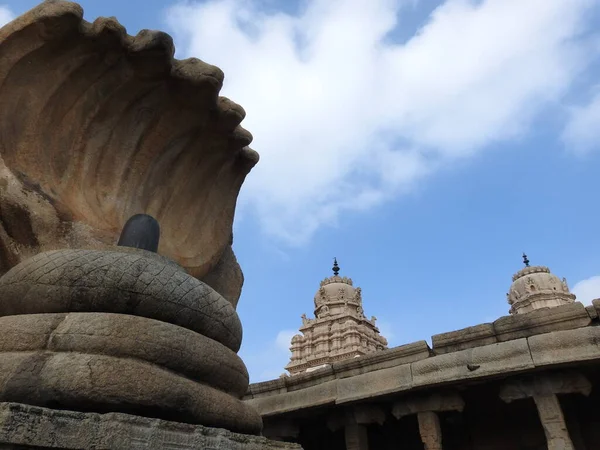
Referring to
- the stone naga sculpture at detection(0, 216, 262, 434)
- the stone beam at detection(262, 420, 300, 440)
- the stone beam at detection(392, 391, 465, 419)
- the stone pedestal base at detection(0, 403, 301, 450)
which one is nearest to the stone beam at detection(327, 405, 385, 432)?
the stone beam at detection(392, 391, 465, 419)

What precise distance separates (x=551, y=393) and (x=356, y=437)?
2.44 metres

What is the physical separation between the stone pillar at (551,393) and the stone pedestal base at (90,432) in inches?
161

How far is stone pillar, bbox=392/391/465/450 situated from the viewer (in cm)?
606

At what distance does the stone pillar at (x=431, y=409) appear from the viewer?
6.06 meters

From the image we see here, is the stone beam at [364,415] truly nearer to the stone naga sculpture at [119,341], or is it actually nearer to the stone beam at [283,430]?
the stone beam at [283,430]

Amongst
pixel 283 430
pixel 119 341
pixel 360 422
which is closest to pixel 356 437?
pixel 360 422

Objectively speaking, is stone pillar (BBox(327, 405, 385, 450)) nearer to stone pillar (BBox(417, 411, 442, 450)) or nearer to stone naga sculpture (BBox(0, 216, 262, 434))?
stone pillar (BBox(417, 411, 442, 450))

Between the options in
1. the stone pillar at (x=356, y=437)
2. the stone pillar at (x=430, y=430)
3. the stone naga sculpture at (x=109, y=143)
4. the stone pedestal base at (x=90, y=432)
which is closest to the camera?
the stone pedestal base at (x=90, y=432)

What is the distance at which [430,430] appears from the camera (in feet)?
20.0

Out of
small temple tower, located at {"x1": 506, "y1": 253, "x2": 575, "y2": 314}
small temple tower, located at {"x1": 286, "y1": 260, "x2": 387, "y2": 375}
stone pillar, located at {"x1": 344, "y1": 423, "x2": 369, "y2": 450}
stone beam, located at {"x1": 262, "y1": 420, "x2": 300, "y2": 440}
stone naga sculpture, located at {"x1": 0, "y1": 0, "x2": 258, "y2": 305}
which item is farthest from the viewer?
small temple tower, located at {"x1": 506, "y1": 253, "x2": 575, "y2": 314}

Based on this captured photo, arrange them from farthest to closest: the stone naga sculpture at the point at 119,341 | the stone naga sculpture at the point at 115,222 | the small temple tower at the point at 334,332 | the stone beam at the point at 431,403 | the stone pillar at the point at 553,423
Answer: the small temple tower at the point at 334,332 → the stone beam at the point at 431,403 → the stone pillar at the point at 553,423 → the stone naga sculpture at the point at 115,222 → the stone naga sculpture at the point at 119,341

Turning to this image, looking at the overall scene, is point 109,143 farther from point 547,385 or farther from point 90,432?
point 547,385

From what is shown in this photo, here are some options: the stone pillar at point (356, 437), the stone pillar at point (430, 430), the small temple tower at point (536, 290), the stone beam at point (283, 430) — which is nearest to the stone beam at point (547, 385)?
the stone pillar at point (430, 430)

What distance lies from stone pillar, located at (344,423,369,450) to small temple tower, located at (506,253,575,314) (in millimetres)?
31162
